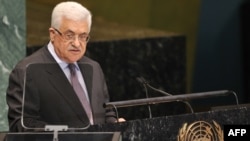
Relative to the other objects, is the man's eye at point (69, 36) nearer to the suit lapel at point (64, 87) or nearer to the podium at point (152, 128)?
the suit lapel at point (64, 87)

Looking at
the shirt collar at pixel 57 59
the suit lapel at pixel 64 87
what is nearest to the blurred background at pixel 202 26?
the shirt collar at pixel 57 59

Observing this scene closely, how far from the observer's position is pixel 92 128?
313cm

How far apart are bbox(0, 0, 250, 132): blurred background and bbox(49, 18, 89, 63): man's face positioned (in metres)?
3.50

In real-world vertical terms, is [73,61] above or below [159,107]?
below

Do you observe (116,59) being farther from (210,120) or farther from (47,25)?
(210,120)

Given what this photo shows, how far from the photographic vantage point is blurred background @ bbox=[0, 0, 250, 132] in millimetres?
7297

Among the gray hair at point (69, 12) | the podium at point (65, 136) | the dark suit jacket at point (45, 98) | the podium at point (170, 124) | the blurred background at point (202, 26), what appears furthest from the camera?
the blurred background at point (202, 26)

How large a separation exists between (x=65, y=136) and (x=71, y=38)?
748 millimetres

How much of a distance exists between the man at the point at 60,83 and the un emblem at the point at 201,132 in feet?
1.31

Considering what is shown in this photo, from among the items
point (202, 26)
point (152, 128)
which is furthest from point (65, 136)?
point (202, 26)

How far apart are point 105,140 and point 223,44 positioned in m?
4.58

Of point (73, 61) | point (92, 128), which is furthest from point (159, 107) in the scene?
point (92, 128)

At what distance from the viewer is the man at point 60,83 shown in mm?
3400

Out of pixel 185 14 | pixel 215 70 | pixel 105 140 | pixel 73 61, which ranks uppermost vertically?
pixel 185 14
